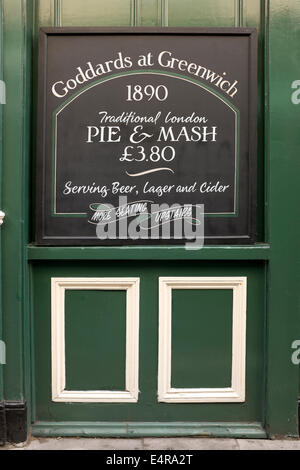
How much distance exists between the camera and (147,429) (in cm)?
366

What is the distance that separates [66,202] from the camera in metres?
3.60

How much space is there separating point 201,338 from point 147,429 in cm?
81

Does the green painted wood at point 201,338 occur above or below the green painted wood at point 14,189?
below

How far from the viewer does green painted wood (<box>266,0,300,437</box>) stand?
350 centimetres

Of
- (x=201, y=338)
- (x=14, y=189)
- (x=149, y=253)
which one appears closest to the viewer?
(x=14, y=189)

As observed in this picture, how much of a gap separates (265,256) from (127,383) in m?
1.44

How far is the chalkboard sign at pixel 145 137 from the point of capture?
141 inches

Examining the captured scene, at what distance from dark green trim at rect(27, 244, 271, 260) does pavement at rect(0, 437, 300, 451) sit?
1.38 m
